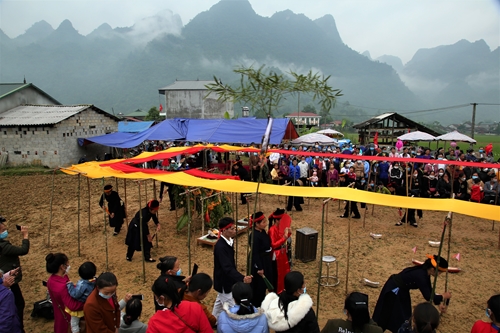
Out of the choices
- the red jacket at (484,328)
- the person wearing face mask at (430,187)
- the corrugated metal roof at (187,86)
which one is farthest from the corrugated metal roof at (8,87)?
the red jacket at (484,328)

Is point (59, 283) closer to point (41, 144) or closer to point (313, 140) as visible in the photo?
point (313, 140)

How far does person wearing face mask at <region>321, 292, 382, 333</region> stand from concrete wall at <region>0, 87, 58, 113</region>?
92.0ft

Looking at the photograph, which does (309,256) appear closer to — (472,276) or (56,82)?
(472,276)

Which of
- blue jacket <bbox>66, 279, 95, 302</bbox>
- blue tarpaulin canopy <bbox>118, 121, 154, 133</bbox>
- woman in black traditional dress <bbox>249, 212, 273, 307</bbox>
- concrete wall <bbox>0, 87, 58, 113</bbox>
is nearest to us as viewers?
blue jacket <bbox>66, 279, 95, 302</bbox>

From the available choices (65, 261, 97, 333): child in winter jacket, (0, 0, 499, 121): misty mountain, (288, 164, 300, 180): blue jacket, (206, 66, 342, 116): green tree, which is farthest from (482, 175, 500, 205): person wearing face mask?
(0, 0, 499, 121): misty mountain

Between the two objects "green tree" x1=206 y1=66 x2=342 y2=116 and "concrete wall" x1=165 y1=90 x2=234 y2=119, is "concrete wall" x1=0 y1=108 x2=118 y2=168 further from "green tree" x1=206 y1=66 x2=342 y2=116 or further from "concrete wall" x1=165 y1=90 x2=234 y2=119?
"concrete wall" x1=165 y1=90 x2=234 y2=119

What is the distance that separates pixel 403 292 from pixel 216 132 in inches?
563

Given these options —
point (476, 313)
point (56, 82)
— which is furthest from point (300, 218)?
point (56, 82)

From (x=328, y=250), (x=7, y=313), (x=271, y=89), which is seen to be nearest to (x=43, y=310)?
(x=7, y=313)

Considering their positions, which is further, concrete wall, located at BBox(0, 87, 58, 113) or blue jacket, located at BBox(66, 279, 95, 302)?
concrete wall, located at BBox(0, 87, 58, 113)

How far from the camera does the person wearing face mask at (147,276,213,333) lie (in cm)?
295

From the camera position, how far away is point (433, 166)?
13484 millimetres

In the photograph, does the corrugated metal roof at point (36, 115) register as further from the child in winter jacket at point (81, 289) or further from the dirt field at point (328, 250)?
the child in winter jacket at point (81, 289)

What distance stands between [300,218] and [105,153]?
1910cm
